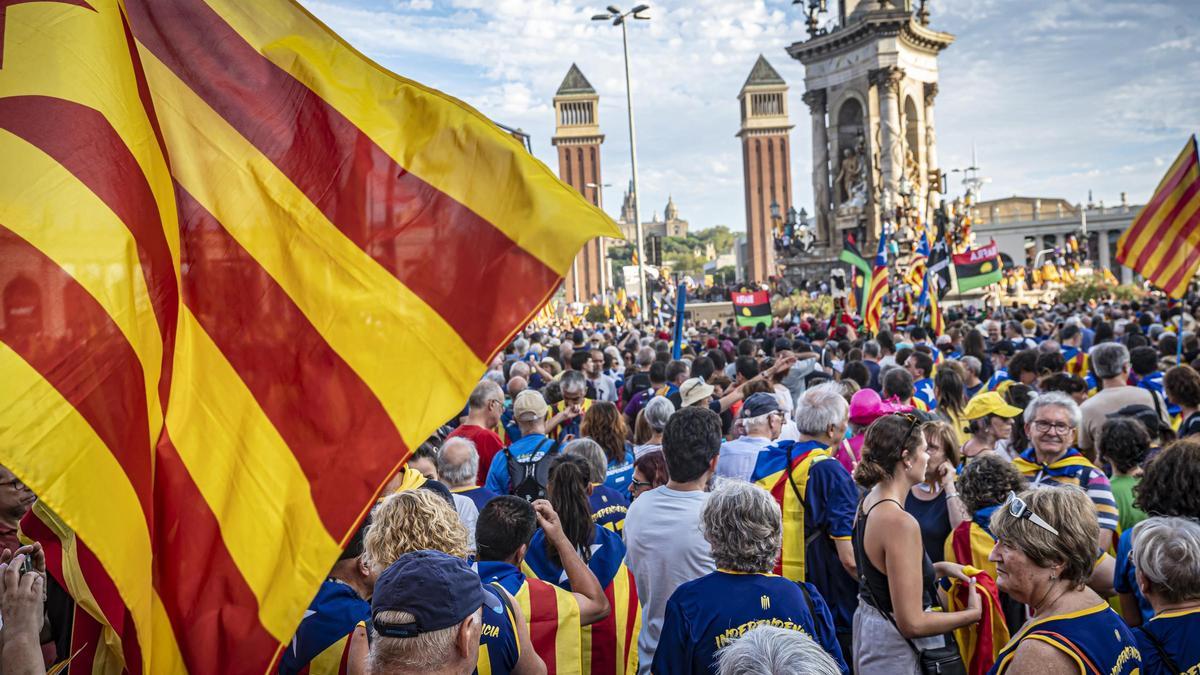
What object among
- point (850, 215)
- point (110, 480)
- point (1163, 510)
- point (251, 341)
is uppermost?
point (850, 215)

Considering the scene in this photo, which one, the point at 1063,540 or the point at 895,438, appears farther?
the point at 895,438

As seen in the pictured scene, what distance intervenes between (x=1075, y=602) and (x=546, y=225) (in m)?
1.98

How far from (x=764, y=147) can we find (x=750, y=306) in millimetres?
75307

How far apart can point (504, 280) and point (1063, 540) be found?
75.4 inches

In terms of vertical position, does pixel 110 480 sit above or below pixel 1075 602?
above

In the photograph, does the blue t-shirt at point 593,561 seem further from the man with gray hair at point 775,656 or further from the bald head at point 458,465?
the man with gray hair at point 775,656

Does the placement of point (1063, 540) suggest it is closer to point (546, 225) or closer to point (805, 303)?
point (546, 225)

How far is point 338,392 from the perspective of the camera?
2627 millimetres

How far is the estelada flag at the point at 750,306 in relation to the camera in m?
18.5

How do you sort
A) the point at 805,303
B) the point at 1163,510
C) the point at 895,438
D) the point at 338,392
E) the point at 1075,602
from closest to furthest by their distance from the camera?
the point at 338,392, the point at 1075,602, the point at 1163,510, the point at 895,438, the point at 805,303

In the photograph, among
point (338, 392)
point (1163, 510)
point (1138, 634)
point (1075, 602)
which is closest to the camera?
point (338, 392)

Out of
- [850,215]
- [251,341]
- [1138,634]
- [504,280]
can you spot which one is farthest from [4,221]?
[850,215]

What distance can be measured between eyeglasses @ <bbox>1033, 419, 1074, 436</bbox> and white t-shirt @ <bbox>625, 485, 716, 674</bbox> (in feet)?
6.49

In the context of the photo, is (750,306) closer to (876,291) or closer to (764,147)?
(876,291)
